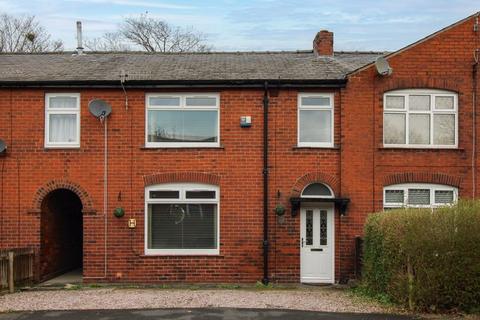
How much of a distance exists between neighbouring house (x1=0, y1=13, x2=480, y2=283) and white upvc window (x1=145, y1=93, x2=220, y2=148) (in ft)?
0.09

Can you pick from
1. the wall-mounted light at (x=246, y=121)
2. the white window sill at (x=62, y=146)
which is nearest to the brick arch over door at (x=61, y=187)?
the white window sill at (x=62, y=146)

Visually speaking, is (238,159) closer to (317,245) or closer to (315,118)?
(315,118)

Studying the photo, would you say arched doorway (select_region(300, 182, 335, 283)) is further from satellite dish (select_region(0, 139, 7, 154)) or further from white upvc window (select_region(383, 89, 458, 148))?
satellite dish (select_region(0, 139, 7, 154))

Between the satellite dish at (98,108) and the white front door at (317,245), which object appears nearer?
the satellite dish at (98,108)

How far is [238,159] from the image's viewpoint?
16.5m

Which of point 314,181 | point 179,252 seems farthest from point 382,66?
point 179,252

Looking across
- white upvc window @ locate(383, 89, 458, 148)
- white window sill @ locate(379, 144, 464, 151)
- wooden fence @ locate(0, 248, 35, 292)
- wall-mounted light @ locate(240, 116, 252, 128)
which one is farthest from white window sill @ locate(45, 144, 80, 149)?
white upvc window @ locate(383, 89, 458, 148)

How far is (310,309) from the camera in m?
12.2

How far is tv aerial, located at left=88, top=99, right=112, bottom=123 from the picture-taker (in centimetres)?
1627

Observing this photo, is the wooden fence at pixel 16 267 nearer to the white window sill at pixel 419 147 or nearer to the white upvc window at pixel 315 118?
the white upvc window at pixel 315 118

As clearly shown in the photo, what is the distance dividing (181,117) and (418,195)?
6440 millimetres

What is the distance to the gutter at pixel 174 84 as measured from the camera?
53.6 feet

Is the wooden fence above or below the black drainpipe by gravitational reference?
below

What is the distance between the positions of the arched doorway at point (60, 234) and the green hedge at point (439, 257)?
A: 9323 millimetres
